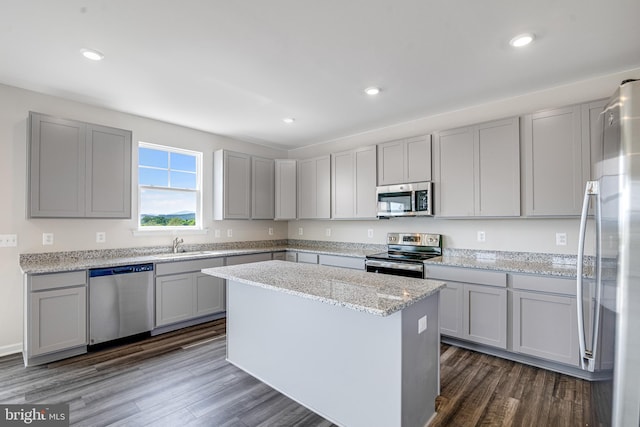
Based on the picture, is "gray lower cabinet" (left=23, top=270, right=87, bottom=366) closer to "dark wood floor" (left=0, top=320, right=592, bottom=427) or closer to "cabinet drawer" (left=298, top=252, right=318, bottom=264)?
"dark wood floor" (left=0, top=320, right=592, bottom=427)

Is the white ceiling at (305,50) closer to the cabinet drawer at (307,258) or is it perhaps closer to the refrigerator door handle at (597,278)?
the refrigerator door handle at (597,278)

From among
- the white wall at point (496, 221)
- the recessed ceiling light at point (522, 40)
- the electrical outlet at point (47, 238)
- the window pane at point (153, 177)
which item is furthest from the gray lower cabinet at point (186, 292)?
the recessed ceiling light at point (522, 40)

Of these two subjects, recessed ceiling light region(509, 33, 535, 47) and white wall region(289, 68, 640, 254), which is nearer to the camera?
recessed ceiling light region(509, 33, 535, 47)

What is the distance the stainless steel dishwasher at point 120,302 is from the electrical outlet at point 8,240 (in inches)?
32.9

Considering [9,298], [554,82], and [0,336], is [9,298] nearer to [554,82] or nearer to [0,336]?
[0,336]

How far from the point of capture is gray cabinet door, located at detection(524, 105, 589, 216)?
2811mm

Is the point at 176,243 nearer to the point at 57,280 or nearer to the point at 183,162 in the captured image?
the point at 183,162

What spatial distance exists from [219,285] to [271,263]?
1548 mm

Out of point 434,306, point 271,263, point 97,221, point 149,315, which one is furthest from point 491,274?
point 97,221

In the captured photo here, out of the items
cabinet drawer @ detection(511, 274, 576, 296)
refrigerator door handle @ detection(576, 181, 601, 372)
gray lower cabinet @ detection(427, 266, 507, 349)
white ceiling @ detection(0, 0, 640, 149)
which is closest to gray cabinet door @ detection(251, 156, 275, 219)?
white ceiling @ detection(0, 0, 640, 149)

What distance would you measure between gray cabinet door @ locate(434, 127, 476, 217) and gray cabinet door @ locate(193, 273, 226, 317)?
3.05 m

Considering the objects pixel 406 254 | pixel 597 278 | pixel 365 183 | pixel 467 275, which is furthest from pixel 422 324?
pixel 365 183

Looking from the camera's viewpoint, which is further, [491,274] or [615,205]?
[491,274]

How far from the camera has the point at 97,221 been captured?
12.0 ft
